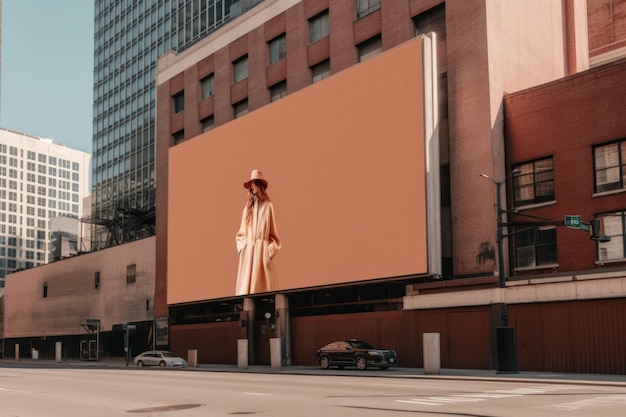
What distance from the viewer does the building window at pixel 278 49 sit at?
2229 inches

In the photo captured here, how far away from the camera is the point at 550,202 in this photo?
39.0 meters

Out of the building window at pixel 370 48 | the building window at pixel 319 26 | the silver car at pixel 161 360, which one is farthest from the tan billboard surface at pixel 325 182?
the silver car at pixel 161 360

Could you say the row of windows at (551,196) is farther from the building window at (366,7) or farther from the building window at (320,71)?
the building window at (320,71)

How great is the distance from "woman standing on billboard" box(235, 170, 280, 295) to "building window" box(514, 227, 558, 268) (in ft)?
58.5

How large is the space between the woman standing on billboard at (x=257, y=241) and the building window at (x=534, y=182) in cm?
1787

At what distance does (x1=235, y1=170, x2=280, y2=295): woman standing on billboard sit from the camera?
53125 millimetres

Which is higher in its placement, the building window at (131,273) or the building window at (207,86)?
the building window at (207,86)

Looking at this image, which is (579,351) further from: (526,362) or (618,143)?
(618,143)

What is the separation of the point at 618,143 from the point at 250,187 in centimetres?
2608

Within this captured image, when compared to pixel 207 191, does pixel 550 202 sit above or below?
below

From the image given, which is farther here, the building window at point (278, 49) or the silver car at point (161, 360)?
the building window at point (278, 49)

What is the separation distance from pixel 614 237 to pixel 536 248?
4.09 m

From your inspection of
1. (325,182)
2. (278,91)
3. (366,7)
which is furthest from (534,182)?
(278,91)

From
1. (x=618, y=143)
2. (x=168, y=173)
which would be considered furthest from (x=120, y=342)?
(x=618, y=143)
